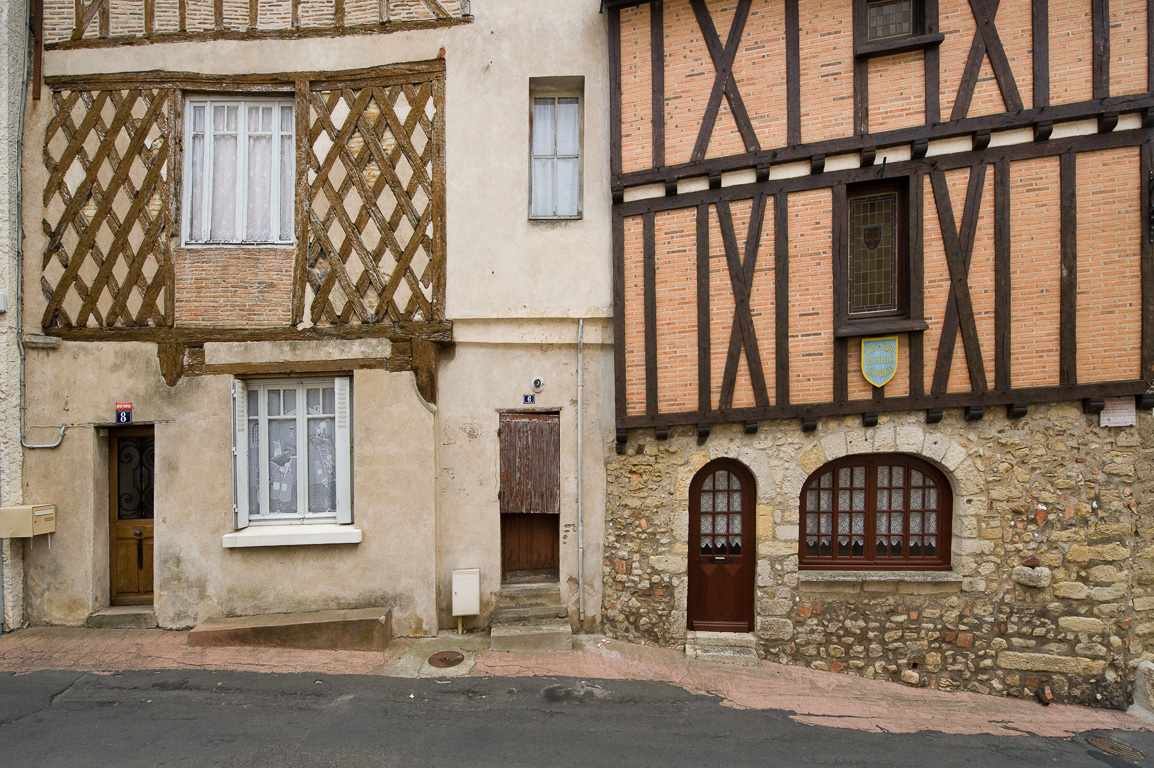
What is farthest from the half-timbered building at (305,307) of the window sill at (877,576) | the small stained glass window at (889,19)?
the small stained glass window at (889,19)

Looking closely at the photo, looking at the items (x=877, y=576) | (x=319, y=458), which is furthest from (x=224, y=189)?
(x=877, y=576)

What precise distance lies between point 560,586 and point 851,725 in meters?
3.19

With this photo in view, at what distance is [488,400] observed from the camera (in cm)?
605

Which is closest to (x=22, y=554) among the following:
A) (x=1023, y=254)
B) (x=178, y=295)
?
(x=178, y=295)

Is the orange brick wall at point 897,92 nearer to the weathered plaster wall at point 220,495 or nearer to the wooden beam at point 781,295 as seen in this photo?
the wooden beam at point 781,295

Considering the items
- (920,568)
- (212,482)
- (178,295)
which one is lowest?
(920,568)

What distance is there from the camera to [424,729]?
4281mm

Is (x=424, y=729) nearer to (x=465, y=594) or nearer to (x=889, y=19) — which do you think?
(x=465, y=594)

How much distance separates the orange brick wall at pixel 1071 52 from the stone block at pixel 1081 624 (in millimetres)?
5477

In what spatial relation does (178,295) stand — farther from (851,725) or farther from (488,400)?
(851,725)

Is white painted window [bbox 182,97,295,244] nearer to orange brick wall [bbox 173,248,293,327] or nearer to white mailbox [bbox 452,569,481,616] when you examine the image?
orange brick wall [bbox 173,248,293,327]

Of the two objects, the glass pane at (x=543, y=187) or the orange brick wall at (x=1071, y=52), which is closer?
the orange brick wall at (x=1071, y=52)

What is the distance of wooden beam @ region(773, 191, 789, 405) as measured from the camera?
546 cm

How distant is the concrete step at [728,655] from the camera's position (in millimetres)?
5496
